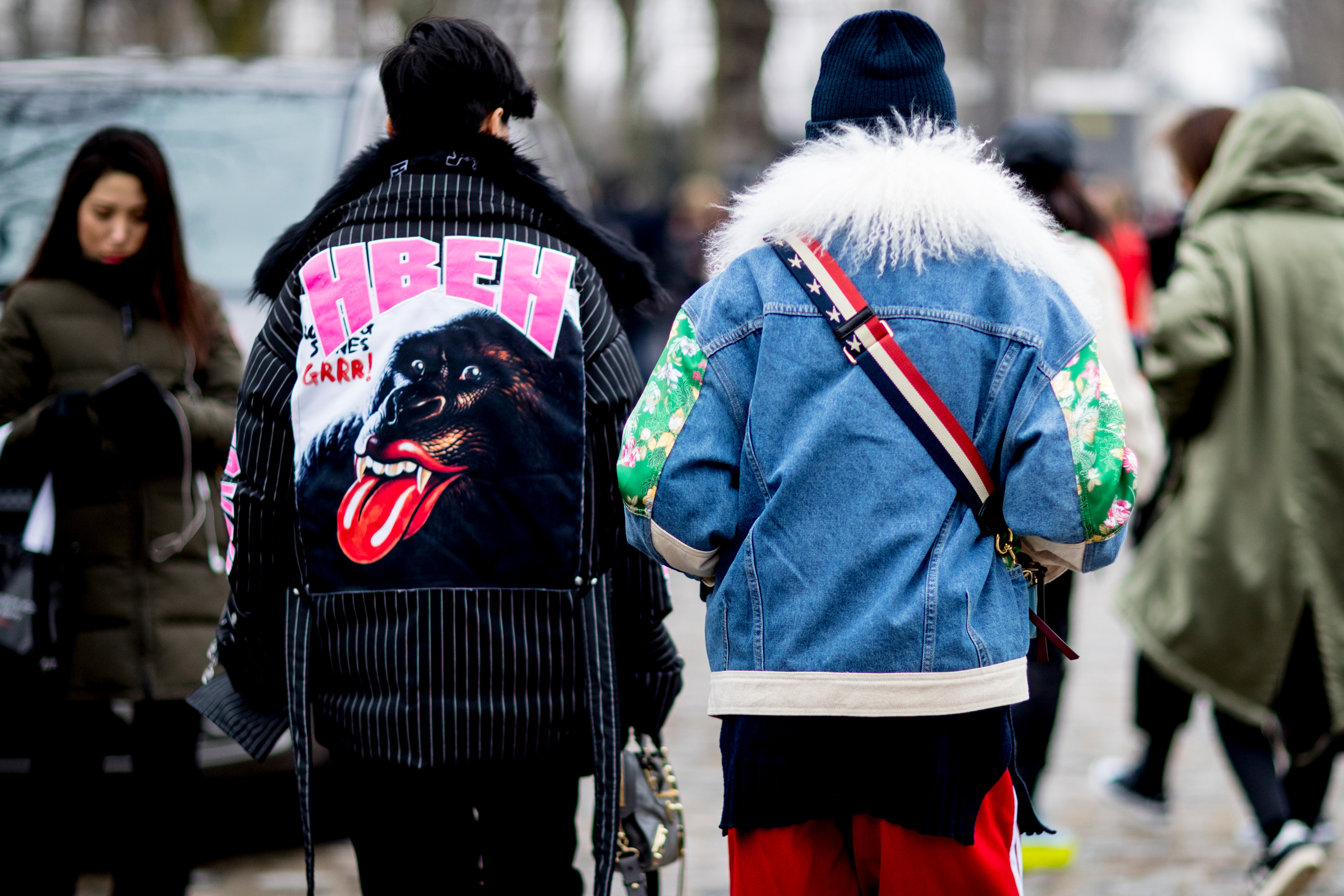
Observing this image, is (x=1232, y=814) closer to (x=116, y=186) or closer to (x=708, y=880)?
(x=708, y=880)

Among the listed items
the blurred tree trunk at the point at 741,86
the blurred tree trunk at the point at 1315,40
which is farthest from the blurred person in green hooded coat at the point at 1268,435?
the blurred tree trunk at the point at 1315,40

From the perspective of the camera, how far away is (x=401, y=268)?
262 centimetres

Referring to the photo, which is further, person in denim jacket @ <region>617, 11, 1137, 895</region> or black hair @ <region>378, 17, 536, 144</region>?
black hair @ <region>378, 17, 536, 144</region>

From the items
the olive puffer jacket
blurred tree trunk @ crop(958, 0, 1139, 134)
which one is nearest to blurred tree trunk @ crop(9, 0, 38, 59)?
blurred tree trunk @ crop(958, 0, 1139, 134)

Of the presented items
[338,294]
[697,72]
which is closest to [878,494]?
[338,294]

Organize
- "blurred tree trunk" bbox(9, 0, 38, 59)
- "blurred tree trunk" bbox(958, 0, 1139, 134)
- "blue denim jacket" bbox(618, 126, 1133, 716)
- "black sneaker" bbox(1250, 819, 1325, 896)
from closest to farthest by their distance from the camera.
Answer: "blue denim jacket" bbox(618, 126, 1133, 716), "black sneaker" bbox(1250, 819, 1325, 896), "blurred tree trunk" bbox(958, 0, 1139, 134), "blurred tree trunk" bbox(9, 0, 38, 59)

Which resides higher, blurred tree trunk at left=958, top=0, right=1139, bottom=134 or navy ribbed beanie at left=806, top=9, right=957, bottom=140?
blurred tree trunk at left=958, top=0, right=1139, bottom=134

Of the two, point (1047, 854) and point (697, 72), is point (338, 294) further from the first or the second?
point (697, 72)

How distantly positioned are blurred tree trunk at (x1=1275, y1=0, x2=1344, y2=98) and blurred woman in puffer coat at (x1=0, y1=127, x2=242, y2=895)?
46877mm

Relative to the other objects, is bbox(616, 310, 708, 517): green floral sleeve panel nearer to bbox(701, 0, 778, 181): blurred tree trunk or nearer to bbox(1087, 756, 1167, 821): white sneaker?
bbox(1087, 756, 1167, 821): white sneaker

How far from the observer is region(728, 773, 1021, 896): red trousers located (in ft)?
7.76

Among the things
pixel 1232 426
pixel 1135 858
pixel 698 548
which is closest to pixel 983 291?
pixel 698 548

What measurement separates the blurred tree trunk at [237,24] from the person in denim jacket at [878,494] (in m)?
14.6

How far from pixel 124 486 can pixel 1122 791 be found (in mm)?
3119
